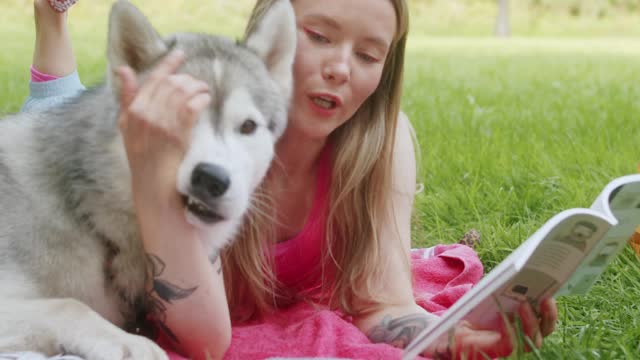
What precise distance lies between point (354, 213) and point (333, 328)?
510 mm

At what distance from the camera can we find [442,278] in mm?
3219

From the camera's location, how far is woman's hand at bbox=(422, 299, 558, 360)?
2.09 meters

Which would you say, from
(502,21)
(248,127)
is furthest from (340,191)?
(502,21)

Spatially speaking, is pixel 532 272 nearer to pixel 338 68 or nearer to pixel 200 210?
pixel 200 210

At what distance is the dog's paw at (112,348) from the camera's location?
1.88m

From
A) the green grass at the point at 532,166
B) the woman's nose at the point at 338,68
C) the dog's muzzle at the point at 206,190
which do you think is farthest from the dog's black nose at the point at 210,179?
the green grass at the point at 532,166

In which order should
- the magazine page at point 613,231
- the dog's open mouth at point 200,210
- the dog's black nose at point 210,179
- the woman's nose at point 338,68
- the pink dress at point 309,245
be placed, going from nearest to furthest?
the dog's black nose at point 210,179, the dog's open mouth at point 200,210, the magazine page at point 613,231, the woman's nose at point 338,68, the pink dress at point 309,245

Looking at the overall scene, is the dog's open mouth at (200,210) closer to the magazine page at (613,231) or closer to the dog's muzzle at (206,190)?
the dog's muzzle at (206,190)

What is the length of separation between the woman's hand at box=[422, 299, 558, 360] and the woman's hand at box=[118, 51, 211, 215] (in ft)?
2.57

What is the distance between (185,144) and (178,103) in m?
0.09

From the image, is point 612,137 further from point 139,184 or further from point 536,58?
point 536,58

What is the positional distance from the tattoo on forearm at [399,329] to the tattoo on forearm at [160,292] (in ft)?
2.34

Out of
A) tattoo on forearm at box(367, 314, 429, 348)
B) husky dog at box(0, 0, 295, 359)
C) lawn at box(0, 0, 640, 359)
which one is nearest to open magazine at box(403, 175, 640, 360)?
lawn at box(0, 0, 640, 359)

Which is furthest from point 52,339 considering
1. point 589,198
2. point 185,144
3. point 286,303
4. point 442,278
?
point 589,198
